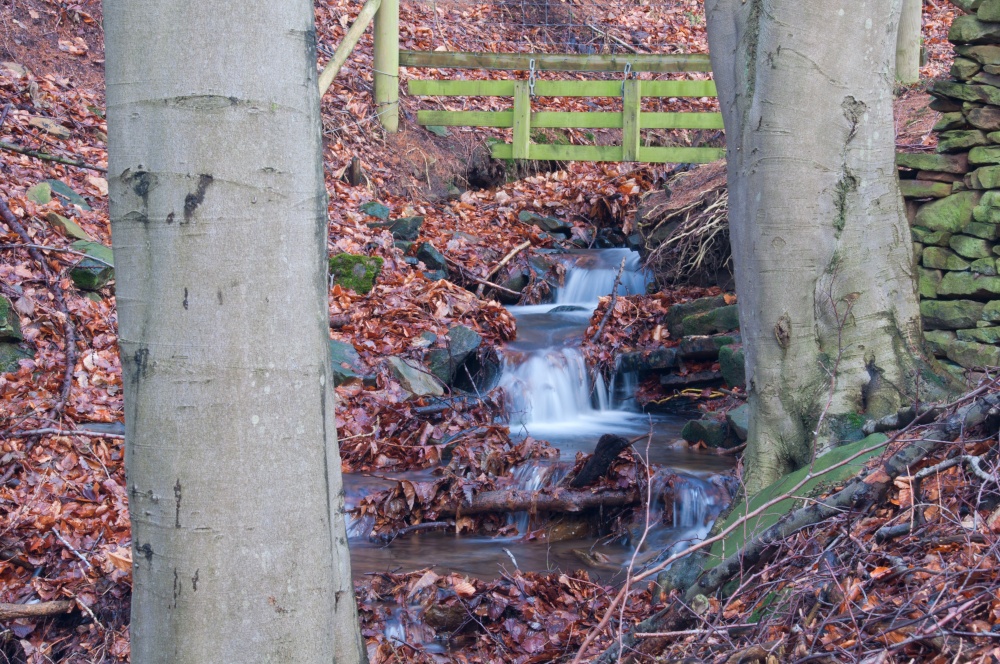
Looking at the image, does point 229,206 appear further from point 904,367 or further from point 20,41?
point 20,41

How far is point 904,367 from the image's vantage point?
13.0 feet

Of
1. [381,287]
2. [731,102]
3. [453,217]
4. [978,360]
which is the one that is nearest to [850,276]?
[731,102]

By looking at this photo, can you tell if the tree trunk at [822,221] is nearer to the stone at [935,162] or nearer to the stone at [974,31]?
the stone at [974,31]

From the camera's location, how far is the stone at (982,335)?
19.4ft

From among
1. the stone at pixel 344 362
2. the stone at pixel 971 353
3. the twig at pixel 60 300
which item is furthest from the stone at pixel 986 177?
the twig at pixel 60 300

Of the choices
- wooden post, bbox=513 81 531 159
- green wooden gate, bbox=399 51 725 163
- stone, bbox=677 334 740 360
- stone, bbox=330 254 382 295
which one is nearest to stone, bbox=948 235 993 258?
stone, bbox=677 334 740 360

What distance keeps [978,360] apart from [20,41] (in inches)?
386

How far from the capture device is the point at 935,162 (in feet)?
20.2

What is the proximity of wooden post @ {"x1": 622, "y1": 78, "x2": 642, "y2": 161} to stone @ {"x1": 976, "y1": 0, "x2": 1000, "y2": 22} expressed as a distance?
5.86 metres

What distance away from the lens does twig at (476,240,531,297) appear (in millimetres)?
9648

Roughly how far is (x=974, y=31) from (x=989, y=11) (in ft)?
0.48

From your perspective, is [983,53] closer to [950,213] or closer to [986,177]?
[986,177]

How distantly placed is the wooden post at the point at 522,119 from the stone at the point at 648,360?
450 cm

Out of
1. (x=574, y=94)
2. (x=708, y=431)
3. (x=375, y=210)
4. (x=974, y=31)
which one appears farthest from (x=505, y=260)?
(x=974, y=31)
